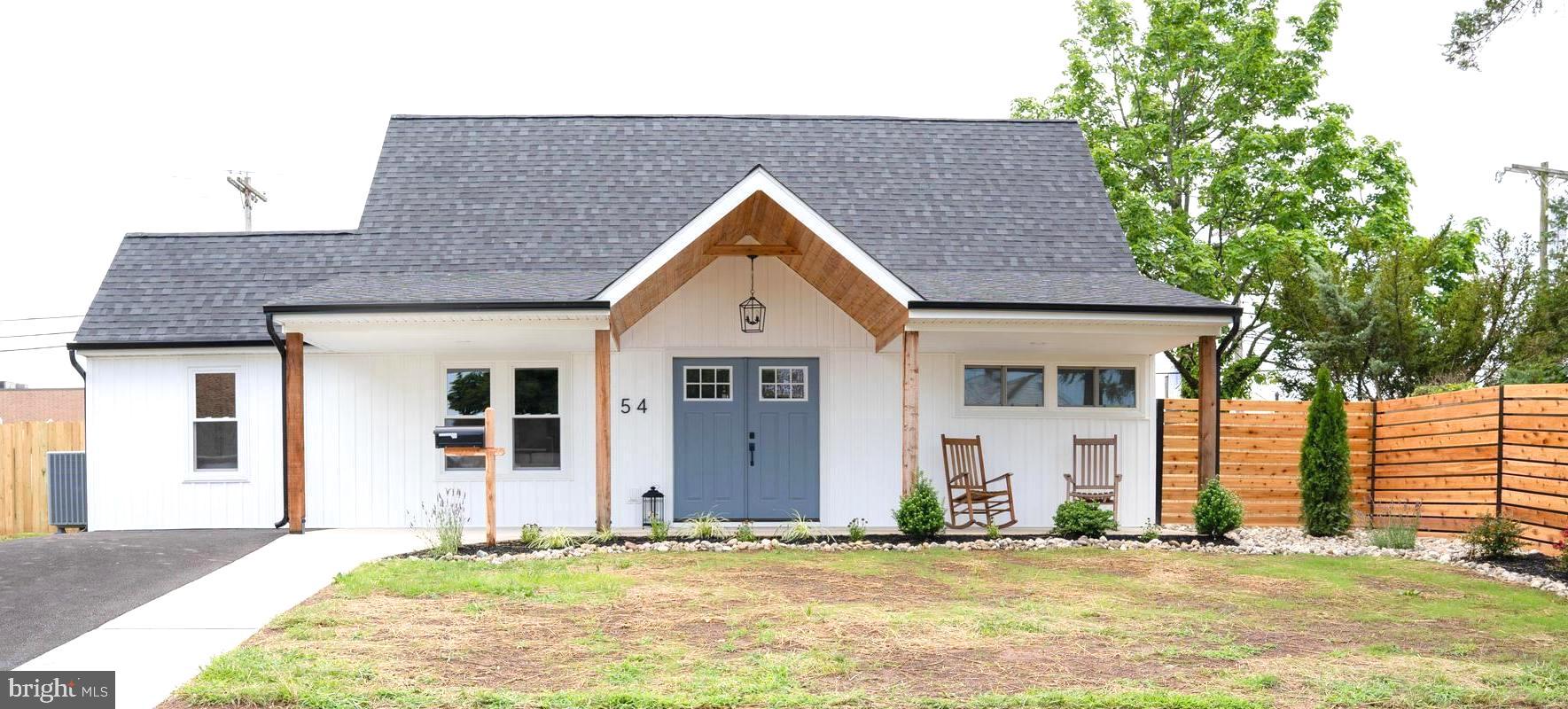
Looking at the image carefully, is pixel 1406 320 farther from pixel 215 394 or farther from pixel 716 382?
pixel 215 394

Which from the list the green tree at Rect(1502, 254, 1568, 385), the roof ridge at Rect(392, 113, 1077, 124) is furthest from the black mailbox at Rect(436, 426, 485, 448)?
the green tree at Rect(1502, 254, 1568, 385)

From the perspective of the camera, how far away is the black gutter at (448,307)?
10.4 metres

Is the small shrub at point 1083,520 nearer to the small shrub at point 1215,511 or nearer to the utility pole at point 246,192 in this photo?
the small shrub at point 1215,511

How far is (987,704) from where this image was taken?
5.17m

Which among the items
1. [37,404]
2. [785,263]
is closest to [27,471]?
[785,263]

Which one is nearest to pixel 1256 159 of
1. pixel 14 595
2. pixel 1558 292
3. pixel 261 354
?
pixel 1558 292

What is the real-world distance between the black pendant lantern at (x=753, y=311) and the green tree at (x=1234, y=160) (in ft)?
34.0

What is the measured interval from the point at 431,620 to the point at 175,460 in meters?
6.88

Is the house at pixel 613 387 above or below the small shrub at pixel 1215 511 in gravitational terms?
above

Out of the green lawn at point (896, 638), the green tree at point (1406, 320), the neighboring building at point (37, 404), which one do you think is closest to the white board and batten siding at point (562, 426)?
the green lawn at point (896, 638)

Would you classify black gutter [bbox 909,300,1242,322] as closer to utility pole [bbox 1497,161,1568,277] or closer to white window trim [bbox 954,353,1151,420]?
white window trim [bbox 954,353,1151,420]

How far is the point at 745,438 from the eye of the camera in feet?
40.9

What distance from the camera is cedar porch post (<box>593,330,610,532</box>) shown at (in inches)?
424

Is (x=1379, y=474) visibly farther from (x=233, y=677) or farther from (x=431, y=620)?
(x=233, y=677)
